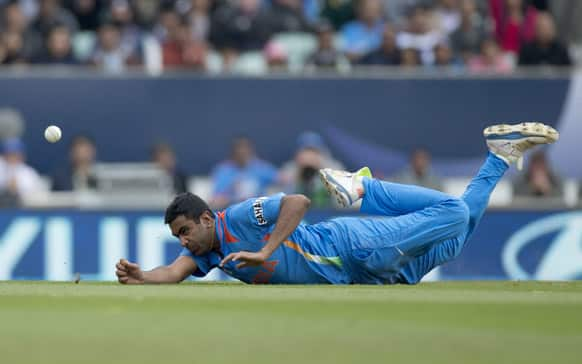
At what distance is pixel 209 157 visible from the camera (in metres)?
16.4

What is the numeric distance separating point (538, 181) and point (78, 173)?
596cm

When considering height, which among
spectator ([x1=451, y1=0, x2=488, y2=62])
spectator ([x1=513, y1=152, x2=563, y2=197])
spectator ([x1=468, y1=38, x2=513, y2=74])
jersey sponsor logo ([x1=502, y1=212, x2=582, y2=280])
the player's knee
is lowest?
jersey sponsor logo ([x1=502, y1=212, x2=582, y2=280])

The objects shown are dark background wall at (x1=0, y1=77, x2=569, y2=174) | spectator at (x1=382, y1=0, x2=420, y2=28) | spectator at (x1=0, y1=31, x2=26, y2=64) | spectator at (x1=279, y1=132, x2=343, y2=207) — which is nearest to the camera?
spectator at (x1=279, y1=132, x2=343, y2=207)

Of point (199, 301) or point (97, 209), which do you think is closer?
point (199, 301)

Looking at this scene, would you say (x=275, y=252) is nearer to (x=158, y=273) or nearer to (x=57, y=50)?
(x=158, y=273)

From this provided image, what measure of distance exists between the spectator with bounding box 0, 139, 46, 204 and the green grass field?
7900 mm

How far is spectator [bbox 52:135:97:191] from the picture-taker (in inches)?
607

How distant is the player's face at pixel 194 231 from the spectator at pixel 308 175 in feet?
21.5

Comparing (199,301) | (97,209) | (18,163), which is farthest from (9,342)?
(18,163)

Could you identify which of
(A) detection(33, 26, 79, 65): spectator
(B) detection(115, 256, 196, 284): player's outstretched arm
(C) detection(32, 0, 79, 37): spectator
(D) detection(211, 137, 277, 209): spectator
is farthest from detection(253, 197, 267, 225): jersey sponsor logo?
(C) detection(32, 0, 79, 37): spectator

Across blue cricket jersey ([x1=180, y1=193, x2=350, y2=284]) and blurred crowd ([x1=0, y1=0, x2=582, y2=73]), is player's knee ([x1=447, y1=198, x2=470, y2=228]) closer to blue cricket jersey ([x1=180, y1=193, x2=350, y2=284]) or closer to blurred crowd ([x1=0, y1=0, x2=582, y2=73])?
blue cricket jersey ([x1=180, y1=193, x2=350, y2=284])

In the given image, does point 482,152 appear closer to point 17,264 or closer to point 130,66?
point 130,66

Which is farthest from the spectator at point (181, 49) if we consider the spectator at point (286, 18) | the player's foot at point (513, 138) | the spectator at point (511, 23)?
the player's foot at point (513, 138)

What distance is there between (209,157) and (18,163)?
2546mm
